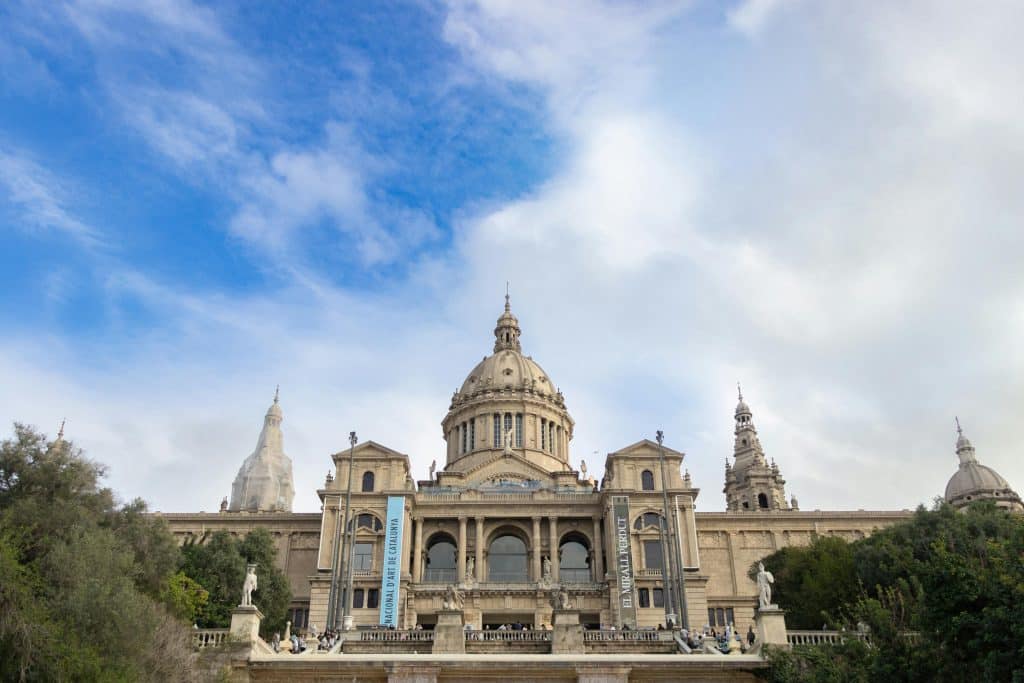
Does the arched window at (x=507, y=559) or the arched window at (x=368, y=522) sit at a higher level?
the arched window at (x=368, y=522)

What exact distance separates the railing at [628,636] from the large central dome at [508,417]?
125 feet

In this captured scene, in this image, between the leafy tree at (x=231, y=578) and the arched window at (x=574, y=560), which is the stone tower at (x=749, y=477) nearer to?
the arched window at (x=574, y=560)

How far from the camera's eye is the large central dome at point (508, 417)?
78.9 metres

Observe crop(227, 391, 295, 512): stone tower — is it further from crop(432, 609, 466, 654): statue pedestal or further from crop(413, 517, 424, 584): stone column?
crop(432, 609, 466, 654): statue pedestal

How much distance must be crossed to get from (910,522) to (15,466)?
4299 centimetres

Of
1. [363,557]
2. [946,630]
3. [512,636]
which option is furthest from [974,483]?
[946,630]

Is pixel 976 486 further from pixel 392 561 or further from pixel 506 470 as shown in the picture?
pixel 392 561

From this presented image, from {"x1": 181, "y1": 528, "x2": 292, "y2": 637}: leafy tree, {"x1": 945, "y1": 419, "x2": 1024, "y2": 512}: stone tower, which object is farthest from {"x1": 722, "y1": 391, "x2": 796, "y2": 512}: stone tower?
{"x1": 181, "y1": 528, "x2": 292, "y2": 637}: leafy tree

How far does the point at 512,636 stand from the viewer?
120 feet

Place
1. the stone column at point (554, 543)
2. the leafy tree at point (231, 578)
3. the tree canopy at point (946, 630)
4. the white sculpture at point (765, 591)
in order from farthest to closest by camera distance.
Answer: the stone column at point (554, 543)
the leafy tree at point (231, 578)
the white sculpture at point (765, 591)
the tree canopy at point (946, 630)

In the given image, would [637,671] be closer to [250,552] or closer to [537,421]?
[250,552]

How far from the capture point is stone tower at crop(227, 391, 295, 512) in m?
94.2

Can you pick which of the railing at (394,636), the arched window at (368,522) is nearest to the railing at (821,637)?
the railing at (394,636)

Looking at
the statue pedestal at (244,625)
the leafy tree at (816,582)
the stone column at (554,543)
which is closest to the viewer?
the statue pedestal at (244,625)
